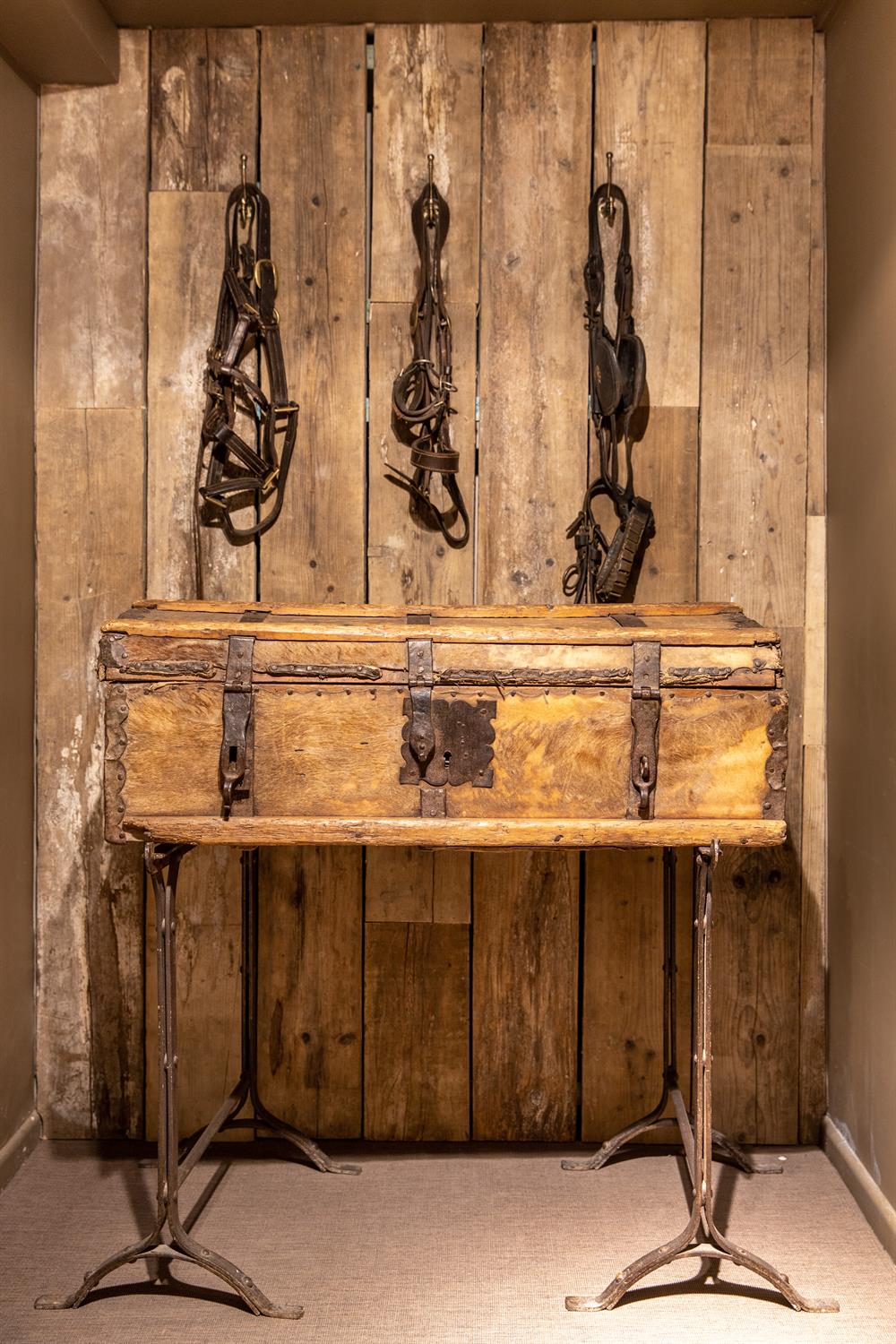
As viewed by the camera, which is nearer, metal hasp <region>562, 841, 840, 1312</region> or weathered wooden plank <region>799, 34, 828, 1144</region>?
metal hasp <region>562, 841, 840, 1312</region>

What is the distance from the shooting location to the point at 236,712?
2.05 meters

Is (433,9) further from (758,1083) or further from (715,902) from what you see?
(758,1083)

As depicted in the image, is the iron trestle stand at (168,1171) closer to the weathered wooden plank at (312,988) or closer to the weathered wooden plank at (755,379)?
the weathered wooden plank at (312,988)

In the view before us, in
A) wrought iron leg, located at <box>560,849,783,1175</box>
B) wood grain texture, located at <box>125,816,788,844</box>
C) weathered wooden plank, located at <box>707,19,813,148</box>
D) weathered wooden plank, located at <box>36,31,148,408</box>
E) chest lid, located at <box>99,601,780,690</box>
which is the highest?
weathered wooden plank, located at <box>707,19,813,148</box>

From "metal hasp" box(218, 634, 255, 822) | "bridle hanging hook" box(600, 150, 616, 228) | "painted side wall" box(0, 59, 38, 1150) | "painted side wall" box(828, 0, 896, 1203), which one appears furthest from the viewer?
"bridle hanging hook" box(600, 150, 616, 228)

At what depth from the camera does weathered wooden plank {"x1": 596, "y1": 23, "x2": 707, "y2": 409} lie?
2668 mm

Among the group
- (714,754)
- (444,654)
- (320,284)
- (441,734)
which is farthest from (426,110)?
(714,754)

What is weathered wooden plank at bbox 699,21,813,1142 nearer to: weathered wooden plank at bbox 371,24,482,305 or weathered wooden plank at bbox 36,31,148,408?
weathered wooden plank at bbox 371,24,482,305

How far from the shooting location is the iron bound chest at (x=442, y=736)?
206 cm

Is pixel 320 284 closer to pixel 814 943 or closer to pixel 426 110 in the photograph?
pixel 426 110

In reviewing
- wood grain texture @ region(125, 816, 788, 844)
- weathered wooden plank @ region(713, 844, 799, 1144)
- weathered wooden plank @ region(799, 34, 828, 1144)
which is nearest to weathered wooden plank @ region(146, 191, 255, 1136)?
wood grain texture @ region(125, 816, 788, 844)

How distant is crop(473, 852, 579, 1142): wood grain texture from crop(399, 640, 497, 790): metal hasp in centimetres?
71

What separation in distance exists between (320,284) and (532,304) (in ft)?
1.63

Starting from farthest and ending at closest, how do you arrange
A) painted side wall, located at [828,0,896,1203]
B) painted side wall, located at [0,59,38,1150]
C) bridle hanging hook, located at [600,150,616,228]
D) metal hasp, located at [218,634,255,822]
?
bridle hanging hook, located at [600,150,616,228] < painted side wall, located at [0,59,38,1150] < painted side wall, located at [828,0,896,1203] < metal hasp, located at [218,634,255,822]
